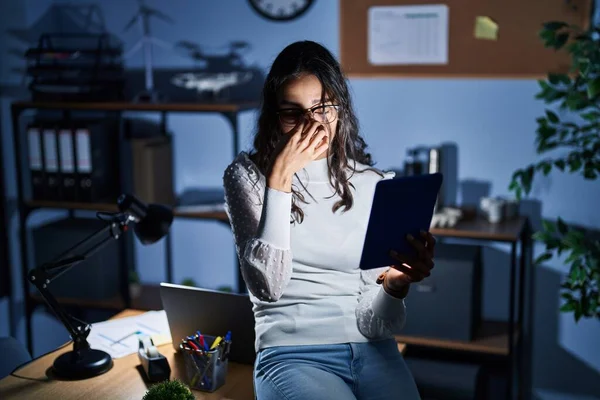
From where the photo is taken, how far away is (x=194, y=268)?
11.1 feet

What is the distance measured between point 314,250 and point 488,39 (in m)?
1.46

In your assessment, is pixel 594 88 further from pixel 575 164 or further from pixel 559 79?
pixel 575 164

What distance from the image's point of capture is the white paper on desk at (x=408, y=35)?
287 centimetres

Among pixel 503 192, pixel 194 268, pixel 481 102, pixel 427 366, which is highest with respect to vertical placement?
pixel 481 102

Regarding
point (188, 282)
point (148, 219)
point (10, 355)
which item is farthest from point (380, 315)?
point (188, 282)

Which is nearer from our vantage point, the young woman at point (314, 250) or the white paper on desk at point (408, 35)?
the young woman at point (314, 250)

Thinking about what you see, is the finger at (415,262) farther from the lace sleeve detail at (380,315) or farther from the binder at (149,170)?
the binder at (149,170)

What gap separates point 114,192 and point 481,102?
5.09ft

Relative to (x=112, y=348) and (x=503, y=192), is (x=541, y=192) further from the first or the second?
(x=112, y=348)

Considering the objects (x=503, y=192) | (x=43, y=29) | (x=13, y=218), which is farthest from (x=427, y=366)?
(x=43, y=29)

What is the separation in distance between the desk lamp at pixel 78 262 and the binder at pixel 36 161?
56.8 inches

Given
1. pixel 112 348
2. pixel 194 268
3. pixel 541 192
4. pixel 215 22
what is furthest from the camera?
pixel 194 268

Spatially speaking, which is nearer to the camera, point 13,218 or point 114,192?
point 114,192

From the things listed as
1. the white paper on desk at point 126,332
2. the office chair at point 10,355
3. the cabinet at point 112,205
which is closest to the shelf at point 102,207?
the cabinet at point 112,205
